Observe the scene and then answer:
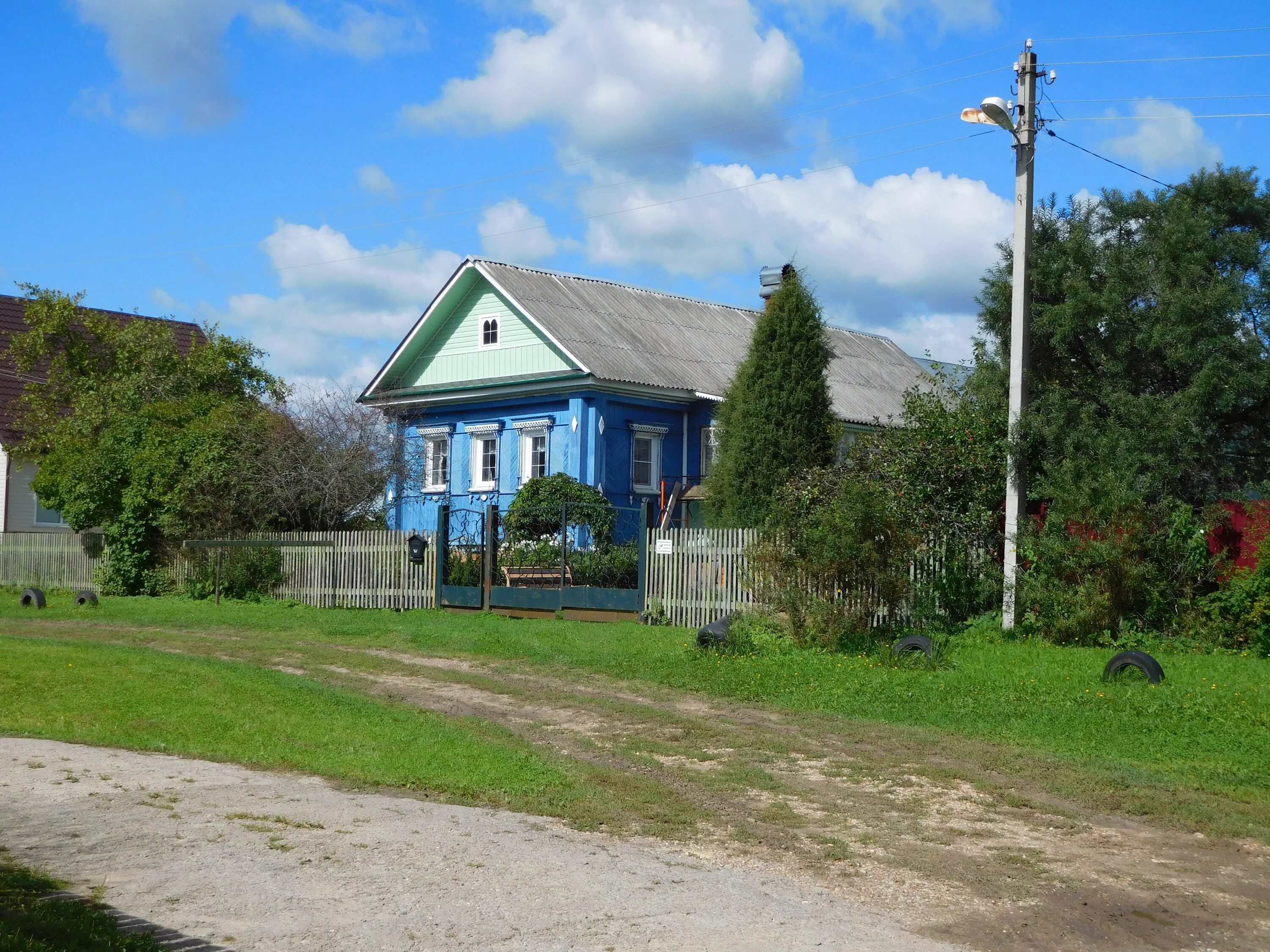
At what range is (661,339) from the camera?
31.6 meters

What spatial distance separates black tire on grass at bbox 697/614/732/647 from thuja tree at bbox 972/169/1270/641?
Result: 373 centimetres

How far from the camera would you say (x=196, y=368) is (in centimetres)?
3017

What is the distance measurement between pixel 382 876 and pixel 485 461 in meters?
25.0

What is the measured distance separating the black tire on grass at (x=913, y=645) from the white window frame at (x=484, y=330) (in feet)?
58.8

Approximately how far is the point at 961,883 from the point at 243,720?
622 centimetres

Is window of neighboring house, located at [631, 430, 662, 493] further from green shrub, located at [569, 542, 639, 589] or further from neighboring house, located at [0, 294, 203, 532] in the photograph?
neighboring house, located at [0, 294, 203, 532]

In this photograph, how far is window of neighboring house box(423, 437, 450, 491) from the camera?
3152 cm

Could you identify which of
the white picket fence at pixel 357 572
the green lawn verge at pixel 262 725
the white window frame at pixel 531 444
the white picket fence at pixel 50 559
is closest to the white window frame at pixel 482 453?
the white window frame at pixel 531 444

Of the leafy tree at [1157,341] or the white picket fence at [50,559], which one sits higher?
the leafy tree at [1157,341]

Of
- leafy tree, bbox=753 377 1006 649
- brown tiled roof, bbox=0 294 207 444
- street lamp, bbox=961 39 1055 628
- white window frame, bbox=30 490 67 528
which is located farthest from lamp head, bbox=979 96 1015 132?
white window frame, bbox=30 490 67 528

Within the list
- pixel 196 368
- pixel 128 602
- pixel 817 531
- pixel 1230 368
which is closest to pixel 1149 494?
pixel 1230 368

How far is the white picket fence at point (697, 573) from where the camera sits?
17750mm

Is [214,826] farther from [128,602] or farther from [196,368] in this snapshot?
[196,368]

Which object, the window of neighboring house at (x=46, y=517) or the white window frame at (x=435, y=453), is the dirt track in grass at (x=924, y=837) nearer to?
the white window frame at (x=435, y=453)
